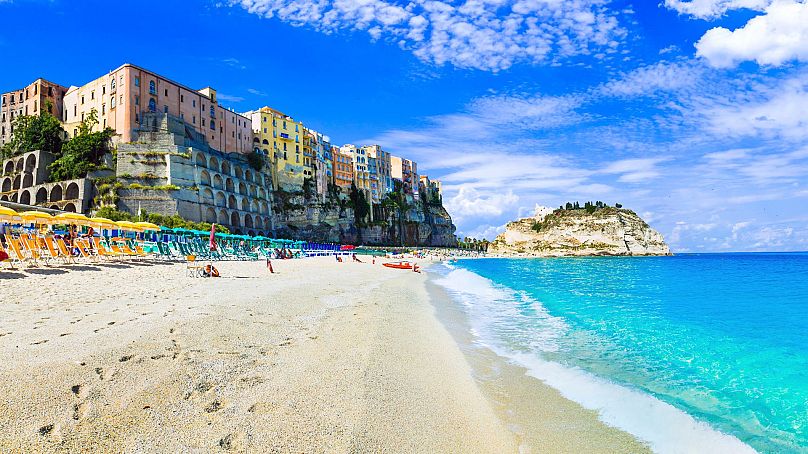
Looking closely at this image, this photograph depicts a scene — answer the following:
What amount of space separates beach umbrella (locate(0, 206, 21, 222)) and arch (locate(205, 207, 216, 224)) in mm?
43406

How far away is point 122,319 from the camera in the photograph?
7.72m

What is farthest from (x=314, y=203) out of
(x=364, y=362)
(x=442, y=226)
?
(x=364, y=362)

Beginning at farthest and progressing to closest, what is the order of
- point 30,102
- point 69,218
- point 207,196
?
point 30,102
point 207,196
point 69,218

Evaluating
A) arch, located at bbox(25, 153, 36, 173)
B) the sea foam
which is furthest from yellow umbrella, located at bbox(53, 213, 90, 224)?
arch, located at bbox(25, 153, 36, 173)

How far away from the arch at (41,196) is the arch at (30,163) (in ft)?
16.2

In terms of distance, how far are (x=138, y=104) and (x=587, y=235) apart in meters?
102

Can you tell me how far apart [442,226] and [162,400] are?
132375 millimetres

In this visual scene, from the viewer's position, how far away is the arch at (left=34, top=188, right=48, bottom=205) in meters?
55.1

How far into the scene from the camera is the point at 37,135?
2388 inches

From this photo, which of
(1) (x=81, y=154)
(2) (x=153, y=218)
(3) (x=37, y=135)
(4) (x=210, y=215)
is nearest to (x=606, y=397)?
(2) (x=153, y=218)

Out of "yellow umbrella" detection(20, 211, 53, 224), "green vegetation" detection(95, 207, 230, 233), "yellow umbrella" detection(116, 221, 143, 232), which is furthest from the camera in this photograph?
"green vegetation" detection(95, 207, 230, 233)

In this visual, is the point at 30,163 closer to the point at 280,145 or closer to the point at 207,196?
the point at 207,196

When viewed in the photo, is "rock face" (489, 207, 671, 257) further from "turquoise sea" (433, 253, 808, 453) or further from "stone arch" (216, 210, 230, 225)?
"turquoise sea" (433, 253, 808, 453)

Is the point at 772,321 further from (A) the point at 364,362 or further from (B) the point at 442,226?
(B) the point at 442,226
